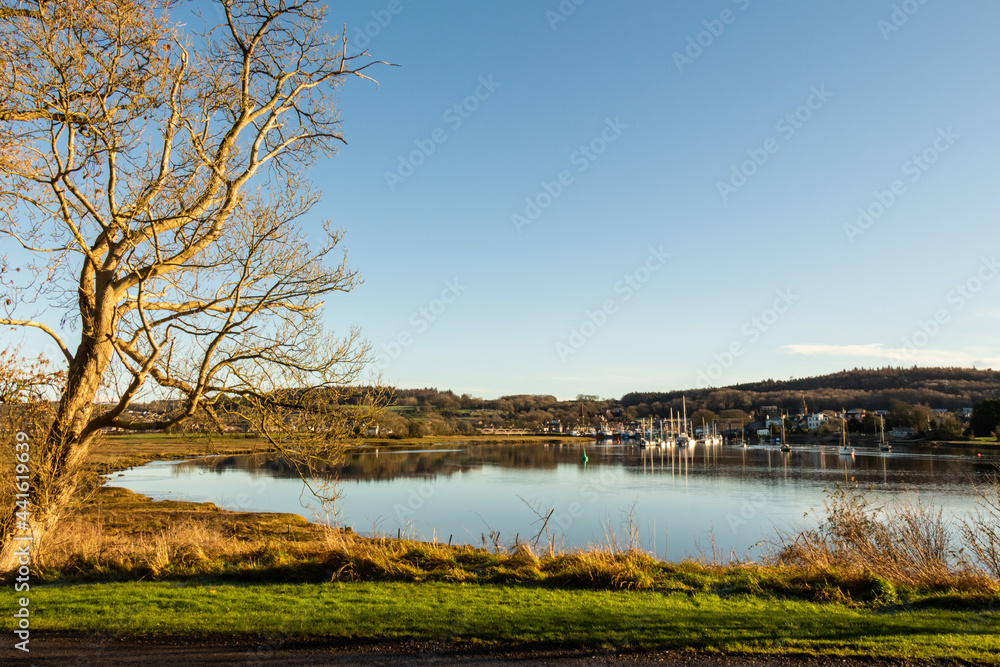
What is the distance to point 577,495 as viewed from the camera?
3622cm

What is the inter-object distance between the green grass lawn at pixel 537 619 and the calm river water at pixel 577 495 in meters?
4.33

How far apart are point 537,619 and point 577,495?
30.6 meters

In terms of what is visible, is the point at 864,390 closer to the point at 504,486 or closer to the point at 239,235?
the point at 504,486

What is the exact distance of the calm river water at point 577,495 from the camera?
22859 mm

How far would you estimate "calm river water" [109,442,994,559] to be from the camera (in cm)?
2286

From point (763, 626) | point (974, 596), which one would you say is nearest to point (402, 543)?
point (763, 626)

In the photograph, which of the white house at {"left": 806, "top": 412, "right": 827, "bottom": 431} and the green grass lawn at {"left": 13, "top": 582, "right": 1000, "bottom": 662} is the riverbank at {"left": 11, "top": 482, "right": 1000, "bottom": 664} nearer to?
the green grass lawn at {"left": 13, "top": 582, "right": 1000, "bottom": 662}

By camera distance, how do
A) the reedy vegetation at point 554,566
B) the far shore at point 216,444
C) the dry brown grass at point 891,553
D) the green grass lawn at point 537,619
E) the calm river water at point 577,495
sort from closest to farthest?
the green grass lawn at point 537,619
the reedy vegetation at point 554,566
the dry brown grass at point 891,553
the far shore at point 216,444
the calm river water at point 577,495

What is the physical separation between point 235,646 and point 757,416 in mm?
174831

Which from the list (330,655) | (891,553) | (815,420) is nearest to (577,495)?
(891,553)

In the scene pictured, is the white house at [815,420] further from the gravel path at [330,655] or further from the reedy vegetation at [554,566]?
the gravel path at [330,655]

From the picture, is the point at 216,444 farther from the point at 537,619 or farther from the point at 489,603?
the point at 537,619

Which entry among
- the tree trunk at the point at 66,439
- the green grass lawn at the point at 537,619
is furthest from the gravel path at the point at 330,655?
the tree trunk at the point at 66,439

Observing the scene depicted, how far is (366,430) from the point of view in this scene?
428 inches
